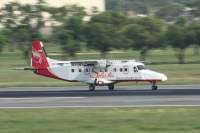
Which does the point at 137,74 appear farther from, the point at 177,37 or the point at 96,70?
the point at 177,37

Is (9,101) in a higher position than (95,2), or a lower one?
lower

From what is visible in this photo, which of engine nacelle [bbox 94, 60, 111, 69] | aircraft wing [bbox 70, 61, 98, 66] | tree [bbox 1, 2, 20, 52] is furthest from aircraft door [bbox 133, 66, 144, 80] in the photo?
tree [bbox 1, 2, 20, 52]

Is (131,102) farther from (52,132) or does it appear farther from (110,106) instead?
(52,132)

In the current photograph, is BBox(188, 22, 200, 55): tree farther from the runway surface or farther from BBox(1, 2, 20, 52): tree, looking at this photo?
the runway surface

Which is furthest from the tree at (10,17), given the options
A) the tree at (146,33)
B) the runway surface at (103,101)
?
the runway surface at (103,101)

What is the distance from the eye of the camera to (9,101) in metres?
20.5

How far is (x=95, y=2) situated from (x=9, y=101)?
88460 millimetres

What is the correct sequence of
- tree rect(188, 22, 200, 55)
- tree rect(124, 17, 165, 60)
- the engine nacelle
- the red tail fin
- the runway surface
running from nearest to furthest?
the runway surface, the engine nacelle, the red tail fin, tree rect(188, 22, 200, 55), tree rect(124, 17, 165, 60)

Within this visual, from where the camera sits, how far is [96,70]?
2617 cm

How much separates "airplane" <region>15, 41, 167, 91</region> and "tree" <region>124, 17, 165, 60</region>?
28.7 metres

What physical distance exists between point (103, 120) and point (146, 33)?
41.8 meters

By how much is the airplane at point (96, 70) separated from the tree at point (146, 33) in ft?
94.3

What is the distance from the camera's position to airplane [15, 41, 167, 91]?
83.0 feet

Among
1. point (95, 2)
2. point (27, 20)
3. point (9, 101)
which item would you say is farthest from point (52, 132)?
point (95, 2)
